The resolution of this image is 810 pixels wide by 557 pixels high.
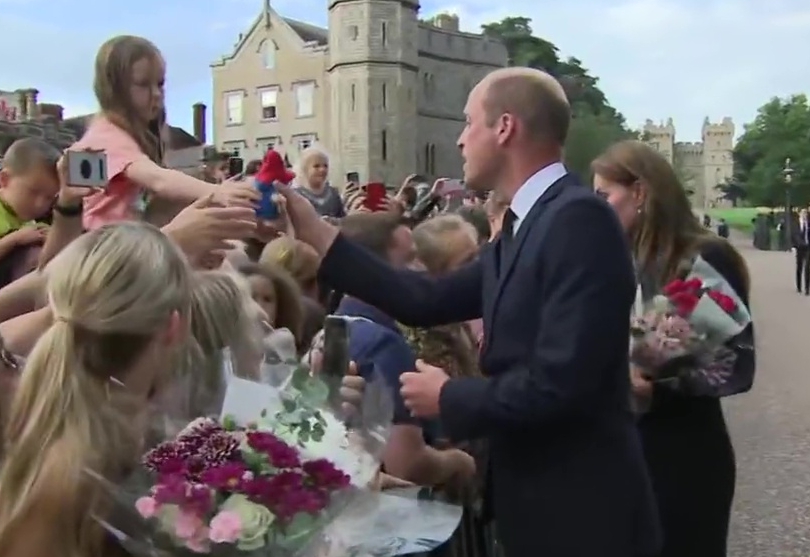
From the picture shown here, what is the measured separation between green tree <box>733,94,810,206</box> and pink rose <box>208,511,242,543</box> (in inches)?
3414

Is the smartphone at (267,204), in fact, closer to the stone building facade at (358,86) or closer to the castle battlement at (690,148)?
the stone building facade at (358,86)

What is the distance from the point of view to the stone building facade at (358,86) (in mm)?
78562

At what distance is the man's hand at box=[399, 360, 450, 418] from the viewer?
10.3 ft

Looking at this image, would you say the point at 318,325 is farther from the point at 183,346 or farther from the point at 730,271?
the point at 183,346

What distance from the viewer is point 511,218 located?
3303mm

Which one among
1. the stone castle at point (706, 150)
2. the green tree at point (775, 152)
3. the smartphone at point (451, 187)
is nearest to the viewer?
the smartphone at point (451, 187)

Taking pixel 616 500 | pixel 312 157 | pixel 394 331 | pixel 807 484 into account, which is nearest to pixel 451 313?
pixel 394 331

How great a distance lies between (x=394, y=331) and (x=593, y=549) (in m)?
1.31

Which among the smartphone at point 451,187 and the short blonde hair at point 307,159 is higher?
the short blonde hair at point 307,159

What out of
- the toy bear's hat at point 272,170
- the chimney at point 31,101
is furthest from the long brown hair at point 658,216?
the chimney at point 31,101

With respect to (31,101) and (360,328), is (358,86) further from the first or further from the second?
(360,328)

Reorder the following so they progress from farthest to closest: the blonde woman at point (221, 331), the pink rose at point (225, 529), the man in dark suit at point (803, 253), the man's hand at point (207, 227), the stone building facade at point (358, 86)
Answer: the stone building facade at point (358, 86), the man in dark suit at point (803, 253), the man's hand at point (207, 227), the blonde woman at point (221, 331), the pink rose at point (225, 529)

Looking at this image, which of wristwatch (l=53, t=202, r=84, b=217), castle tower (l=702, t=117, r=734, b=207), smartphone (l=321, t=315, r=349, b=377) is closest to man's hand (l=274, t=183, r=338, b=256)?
smartphone (l=321, t=315, r=349, b=377)

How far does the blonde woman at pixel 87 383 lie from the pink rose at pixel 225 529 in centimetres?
25
